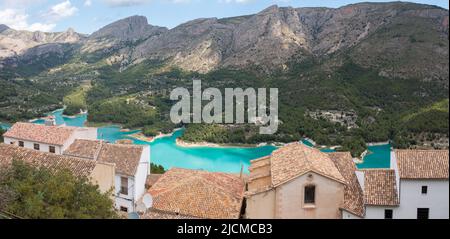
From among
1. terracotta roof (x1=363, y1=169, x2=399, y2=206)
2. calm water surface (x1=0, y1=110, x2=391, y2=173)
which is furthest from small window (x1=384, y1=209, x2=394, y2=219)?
calm water surface (x1=0, y1=110, x2=391, y2=173)

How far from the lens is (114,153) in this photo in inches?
627

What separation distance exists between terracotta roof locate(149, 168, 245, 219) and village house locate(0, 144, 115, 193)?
5.27 ft

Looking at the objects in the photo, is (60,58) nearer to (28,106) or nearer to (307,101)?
(28,106)

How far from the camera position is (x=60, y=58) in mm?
141875

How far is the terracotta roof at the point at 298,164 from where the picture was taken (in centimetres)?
1179

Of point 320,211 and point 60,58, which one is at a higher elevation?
point 60,58

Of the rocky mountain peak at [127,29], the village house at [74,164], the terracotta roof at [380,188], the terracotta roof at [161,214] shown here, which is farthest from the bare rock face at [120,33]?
the terracotta roof at [380,188]

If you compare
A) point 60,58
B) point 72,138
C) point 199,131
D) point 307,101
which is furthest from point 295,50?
point 60,58

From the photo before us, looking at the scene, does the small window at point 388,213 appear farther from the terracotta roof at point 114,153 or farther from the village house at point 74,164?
the terracotta roof at point 114,153

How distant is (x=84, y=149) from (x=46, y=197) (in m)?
9.43

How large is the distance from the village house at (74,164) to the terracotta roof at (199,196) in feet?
5.27

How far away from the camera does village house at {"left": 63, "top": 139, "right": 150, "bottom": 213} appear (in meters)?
14.8

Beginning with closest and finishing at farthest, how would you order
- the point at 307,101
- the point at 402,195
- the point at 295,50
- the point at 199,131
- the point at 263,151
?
the point at 402,195
the point at 263,151
the point at 199,131
the point at 307,101
the point at 295,50

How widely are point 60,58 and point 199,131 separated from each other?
106611 millimetres
